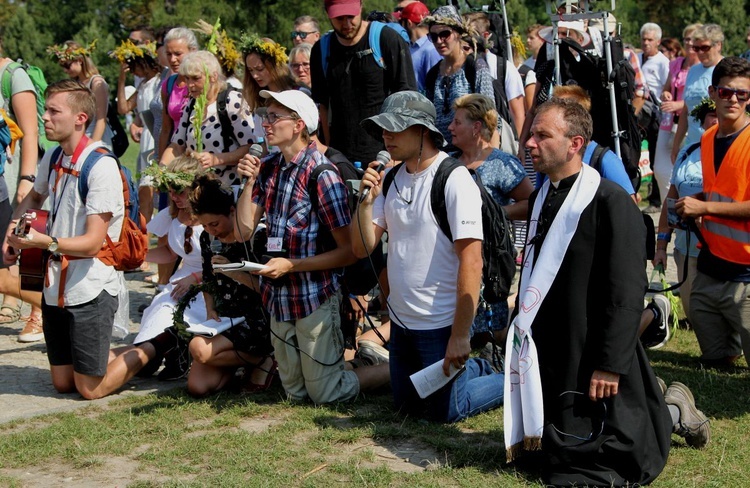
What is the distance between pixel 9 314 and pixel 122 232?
285cm

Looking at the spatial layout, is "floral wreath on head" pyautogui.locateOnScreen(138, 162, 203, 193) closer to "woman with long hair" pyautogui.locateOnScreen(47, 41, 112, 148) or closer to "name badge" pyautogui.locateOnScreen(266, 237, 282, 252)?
"name badge" pyautogui.locateOnScreen(266, 237, 282, 252)

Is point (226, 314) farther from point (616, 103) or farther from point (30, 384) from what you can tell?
point (616, 103)

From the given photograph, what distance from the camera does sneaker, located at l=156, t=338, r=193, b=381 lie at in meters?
6.53

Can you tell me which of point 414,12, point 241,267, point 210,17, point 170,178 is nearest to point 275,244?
point 241,267

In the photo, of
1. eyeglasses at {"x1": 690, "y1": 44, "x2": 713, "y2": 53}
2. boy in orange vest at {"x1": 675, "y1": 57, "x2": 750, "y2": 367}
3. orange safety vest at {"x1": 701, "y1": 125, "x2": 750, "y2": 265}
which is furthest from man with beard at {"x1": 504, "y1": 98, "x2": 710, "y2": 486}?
eyeglasses at {"x1": 690, "y1": 44, "x2": 713, "y2": 53}

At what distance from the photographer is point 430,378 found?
16.9ft

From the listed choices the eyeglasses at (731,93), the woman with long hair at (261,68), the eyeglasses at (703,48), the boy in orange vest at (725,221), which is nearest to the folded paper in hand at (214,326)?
the woman with long hair at (261,68)

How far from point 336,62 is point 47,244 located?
267 centimetres

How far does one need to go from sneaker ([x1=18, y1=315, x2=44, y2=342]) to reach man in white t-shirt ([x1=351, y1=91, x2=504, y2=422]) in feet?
11.5

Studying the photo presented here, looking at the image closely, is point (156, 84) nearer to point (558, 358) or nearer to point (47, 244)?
point (47, 244)

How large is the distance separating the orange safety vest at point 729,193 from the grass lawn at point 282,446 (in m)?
0.86

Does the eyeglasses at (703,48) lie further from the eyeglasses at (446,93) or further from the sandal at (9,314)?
the sandal at (9,314)

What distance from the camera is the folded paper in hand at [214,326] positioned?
6056mm

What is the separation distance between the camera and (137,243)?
20.3 ft
